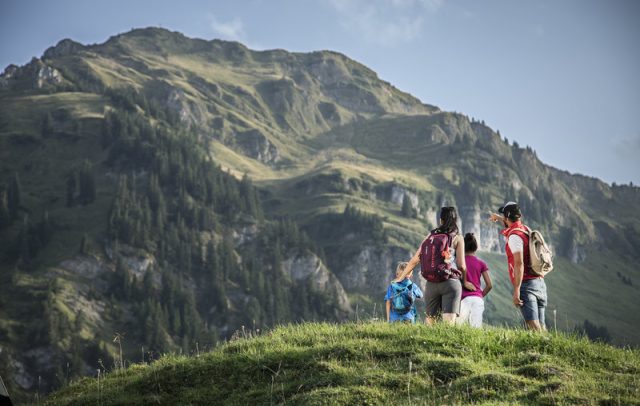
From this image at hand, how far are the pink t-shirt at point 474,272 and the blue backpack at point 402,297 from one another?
216 centimetres

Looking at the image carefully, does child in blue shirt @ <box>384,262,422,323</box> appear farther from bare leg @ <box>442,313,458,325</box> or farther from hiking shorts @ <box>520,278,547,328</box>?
hiking shorts @ <box>520,278,547,328</box>

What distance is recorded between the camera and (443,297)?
17.4 m

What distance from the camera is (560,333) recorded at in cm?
1488

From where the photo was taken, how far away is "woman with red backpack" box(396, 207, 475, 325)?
17.2 metres

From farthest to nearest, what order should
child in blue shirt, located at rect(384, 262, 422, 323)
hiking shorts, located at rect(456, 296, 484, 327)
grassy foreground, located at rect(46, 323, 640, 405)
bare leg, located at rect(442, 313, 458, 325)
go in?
child in blue shirt, located at rect(384, 262, 422, 323), hiking shorts, located at rect(456, 296, 484, 327), bare leg, located at rect(442, 313, 458, 325), grassy foreground, located at rect(46, 323, 640, 405)

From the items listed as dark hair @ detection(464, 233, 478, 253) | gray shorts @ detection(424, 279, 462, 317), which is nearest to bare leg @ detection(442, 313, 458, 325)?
gray shorts @ detection(424, 279, 462, 317)

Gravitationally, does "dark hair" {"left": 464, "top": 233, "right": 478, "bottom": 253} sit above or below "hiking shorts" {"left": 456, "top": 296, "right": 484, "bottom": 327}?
above

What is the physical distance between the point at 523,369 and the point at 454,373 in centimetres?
135

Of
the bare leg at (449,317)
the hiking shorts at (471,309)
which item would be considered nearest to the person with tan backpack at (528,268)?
the hiking shorts at (471,309)

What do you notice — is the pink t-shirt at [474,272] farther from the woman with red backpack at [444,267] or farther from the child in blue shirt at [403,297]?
the child in blue shirt at [403,297]

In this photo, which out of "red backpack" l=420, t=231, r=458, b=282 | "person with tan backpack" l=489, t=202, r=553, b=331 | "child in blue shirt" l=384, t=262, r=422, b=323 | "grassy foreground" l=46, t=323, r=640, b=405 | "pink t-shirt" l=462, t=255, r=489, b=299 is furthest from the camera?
"child in blue shirt" l=384, t=262, r=422, b=323

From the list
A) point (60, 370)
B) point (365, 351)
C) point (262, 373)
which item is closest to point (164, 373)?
point (262, 373)

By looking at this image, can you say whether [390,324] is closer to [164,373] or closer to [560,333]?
[560,333]

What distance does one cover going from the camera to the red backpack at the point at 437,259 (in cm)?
1716
